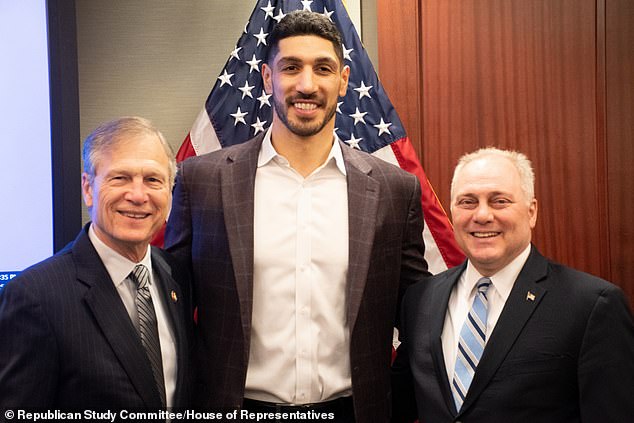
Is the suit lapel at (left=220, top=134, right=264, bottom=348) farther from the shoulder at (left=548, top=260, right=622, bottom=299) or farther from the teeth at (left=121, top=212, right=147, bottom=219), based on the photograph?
the shoulder at (left=548, top=260, right=622, bottom=299)

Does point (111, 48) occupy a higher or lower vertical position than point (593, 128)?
higher

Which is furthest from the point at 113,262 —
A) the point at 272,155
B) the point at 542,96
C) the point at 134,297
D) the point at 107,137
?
the point at 542,96

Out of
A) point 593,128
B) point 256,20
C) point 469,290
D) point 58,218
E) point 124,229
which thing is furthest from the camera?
point 593,128

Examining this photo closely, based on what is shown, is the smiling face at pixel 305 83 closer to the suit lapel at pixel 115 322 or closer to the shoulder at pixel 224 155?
the shoulder at pixel 224 155

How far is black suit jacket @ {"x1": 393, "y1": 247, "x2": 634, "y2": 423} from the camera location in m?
1.63

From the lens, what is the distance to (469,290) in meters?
1.91

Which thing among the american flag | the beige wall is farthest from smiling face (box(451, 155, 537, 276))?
the beige wall

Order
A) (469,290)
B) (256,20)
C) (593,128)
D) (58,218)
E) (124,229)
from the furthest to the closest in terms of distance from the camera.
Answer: (593,128), (256,20), (58,218), (469,290), (124,229)

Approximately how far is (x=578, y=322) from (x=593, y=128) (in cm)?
170

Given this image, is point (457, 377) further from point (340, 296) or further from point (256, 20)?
point (256, 20)

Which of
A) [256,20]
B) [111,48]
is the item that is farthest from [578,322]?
[111,48]

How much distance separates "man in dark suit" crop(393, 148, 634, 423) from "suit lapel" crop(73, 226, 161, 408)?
2.52 feet

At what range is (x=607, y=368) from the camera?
64.1 inches

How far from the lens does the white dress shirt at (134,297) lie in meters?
1.69
